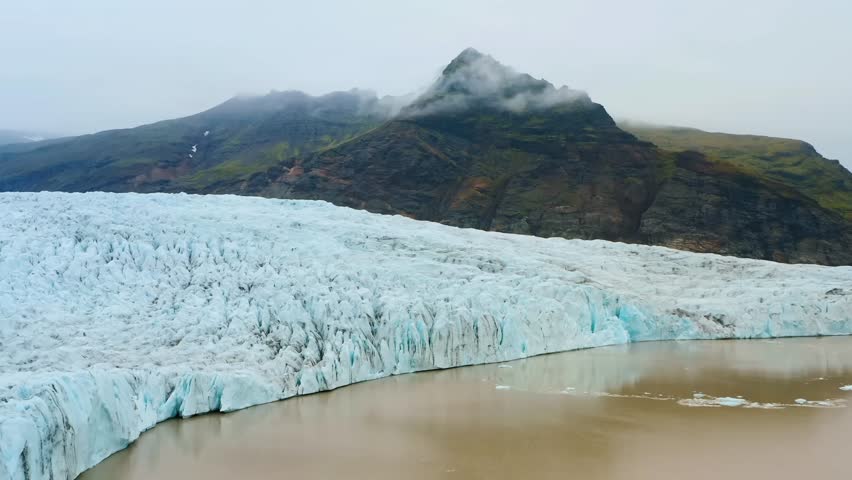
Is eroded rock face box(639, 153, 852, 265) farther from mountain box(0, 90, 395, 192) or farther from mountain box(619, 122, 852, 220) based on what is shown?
mountain box(0, 90, 395, 192)

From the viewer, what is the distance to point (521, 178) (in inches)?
2569

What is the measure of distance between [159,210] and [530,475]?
13305 mm

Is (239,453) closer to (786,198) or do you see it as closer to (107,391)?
(107,391)

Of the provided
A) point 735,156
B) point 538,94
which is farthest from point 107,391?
point 735,156

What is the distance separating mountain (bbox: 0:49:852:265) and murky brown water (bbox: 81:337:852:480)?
43.9 metres

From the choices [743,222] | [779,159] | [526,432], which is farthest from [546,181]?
[526,432]

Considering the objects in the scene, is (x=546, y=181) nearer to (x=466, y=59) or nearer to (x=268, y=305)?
(x=466, y=59)

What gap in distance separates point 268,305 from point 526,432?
19.7 ft

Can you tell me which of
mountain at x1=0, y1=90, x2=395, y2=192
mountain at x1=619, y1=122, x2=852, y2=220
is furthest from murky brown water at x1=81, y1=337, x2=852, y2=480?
mountain at x1=0, y1=90, x2=395, y2=192

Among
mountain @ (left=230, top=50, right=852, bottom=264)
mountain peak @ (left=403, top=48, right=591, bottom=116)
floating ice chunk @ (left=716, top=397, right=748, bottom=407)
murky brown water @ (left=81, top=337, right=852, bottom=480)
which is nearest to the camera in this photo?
murky brown water @ (left=81, top=337, right=852, bottom=480)

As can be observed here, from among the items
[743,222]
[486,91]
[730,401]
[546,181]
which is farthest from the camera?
[486,91]

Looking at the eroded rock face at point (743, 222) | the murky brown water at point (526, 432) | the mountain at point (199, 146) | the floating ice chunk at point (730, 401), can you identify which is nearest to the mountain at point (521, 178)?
the eroded rock face at point (743, 222)

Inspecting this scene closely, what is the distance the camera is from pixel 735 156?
292ft

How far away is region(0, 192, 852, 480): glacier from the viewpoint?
9578 millimetres
